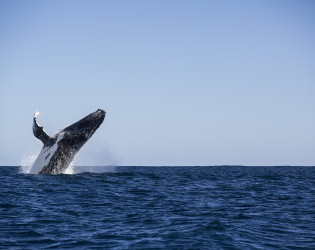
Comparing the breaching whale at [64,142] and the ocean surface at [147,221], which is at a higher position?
the breaching whale at [64,142]

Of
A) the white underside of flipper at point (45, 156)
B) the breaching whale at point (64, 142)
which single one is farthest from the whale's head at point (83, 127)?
the white underside of flipper at point (45, 156)

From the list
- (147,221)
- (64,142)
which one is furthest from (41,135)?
(147,221)

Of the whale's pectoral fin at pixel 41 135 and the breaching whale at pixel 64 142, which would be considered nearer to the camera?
the whale's pectoral fin at pixel 41 135

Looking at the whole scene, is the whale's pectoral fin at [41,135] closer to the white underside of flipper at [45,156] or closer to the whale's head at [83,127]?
the white underside of flipper at [45,156]

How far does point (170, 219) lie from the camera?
29.8 feet

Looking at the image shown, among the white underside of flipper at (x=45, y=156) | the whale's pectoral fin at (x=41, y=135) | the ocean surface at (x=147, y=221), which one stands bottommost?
the ocean surface at (x=147, y=221)

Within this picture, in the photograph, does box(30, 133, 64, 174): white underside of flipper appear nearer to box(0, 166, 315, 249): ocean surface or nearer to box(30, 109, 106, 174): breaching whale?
box(30, 109, 106, 174): breaching whale

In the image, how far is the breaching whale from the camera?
1694cm

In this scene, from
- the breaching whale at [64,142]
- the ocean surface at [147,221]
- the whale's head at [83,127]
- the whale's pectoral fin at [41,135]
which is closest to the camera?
the ocean surface at [147,221]

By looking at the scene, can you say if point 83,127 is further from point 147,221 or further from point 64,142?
point 147,221

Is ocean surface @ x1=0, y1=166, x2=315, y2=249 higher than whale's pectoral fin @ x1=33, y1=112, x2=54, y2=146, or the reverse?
whale's pectoral fin @ x1=33, y1=112, x2=54, y2=146

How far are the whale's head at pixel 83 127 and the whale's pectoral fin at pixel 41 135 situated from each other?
0.66 meters

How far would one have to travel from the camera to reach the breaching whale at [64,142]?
1694cm

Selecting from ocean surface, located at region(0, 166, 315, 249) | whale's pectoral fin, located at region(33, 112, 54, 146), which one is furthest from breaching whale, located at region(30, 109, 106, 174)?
ocean surface, located at region(0, 166, 315, 249)
